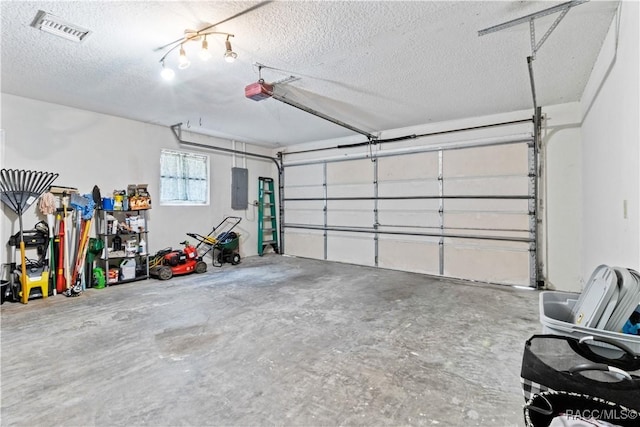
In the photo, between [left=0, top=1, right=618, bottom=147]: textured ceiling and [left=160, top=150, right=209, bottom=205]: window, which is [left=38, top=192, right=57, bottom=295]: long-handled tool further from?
[left=160, top=150, right=209, bottom=205]: window

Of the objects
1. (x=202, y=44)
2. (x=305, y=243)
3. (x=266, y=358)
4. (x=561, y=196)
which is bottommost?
(x=266, y=358)

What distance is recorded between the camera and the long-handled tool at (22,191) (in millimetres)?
3857

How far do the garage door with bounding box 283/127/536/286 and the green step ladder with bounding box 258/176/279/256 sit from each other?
69 cm

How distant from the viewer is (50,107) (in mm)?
4414

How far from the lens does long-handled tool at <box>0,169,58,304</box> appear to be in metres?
3.86

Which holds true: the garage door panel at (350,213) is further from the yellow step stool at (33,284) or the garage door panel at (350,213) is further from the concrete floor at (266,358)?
the yellow step stool at (33,284)

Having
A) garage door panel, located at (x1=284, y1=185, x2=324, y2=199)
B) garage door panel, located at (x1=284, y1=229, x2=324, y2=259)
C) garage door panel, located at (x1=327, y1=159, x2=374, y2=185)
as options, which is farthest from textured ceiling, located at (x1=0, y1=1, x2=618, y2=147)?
garage door panel, located at (x1=284, y1=229, x2=324, y2=259)

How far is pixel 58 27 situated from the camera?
2.54 meters

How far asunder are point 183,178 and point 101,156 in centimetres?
147

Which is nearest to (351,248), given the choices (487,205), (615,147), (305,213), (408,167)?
(305,213)

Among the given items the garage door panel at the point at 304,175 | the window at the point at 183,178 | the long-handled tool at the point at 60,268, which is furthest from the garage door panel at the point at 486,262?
the long-handled tool at the point at 60,268

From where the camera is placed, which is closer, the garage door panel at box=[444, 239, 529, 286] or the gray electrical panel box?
the garage door panel at box=[444, 239, 529, 286]

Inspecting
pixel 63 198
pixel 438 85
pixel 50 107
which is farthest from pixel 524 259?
pixel 50 107

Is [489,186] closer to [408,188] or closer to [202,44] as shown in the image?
[408,188]
